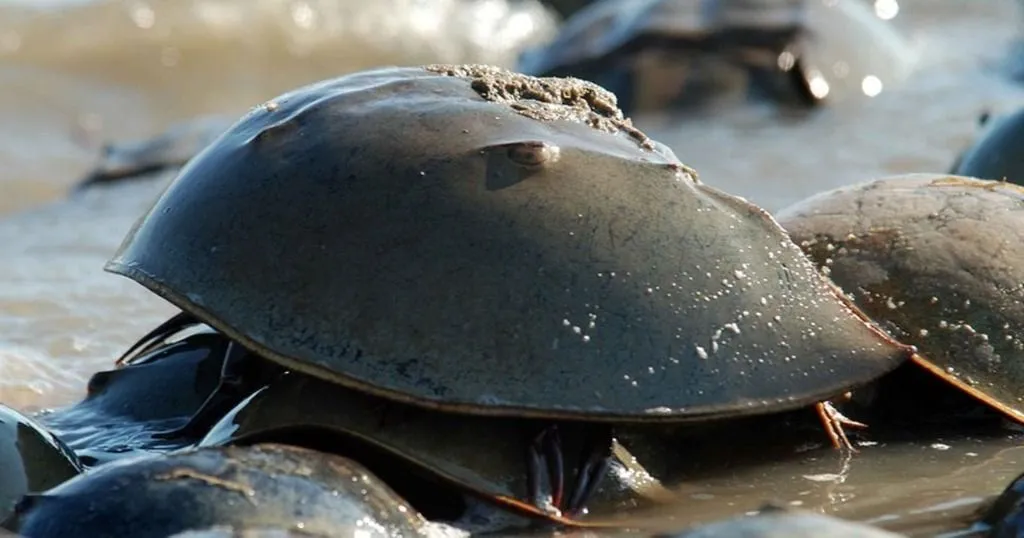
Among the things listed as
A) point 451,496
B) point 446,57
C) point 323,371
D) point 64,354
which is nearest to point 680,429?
point 451,496

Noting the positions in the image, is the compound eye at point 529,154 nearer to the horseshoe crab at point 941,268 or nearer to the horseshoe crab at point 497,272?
the horseshoe crab at point 497,272

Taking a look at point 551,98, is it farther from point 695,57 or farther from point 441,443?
point 695,57

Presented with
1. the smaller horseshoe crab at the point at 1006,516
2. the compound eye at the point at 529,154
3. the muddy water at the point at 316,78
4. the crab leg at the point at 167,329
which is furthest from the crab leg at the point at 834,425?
the crab leg at the point at 167,329

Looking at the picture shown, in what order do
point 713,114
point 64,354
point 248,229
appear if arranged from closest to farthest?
point 248,229
point 64,354
point 713,114

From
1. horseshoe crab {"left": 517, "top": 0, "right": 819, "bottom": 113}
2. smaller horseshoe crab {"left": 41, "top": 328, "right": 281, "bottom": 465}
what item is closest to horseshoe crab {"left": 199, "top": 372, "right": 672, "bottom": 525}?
smaller horseshoe crab {"left": 41, "top": 328, "right": 281, "bottom": 465}

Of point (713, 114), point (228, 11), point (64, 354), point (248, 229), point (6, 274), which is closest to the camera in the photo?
point (248, 229)

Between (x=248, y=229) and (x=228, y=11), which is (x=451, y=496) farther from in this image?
(x=228, y=11)
